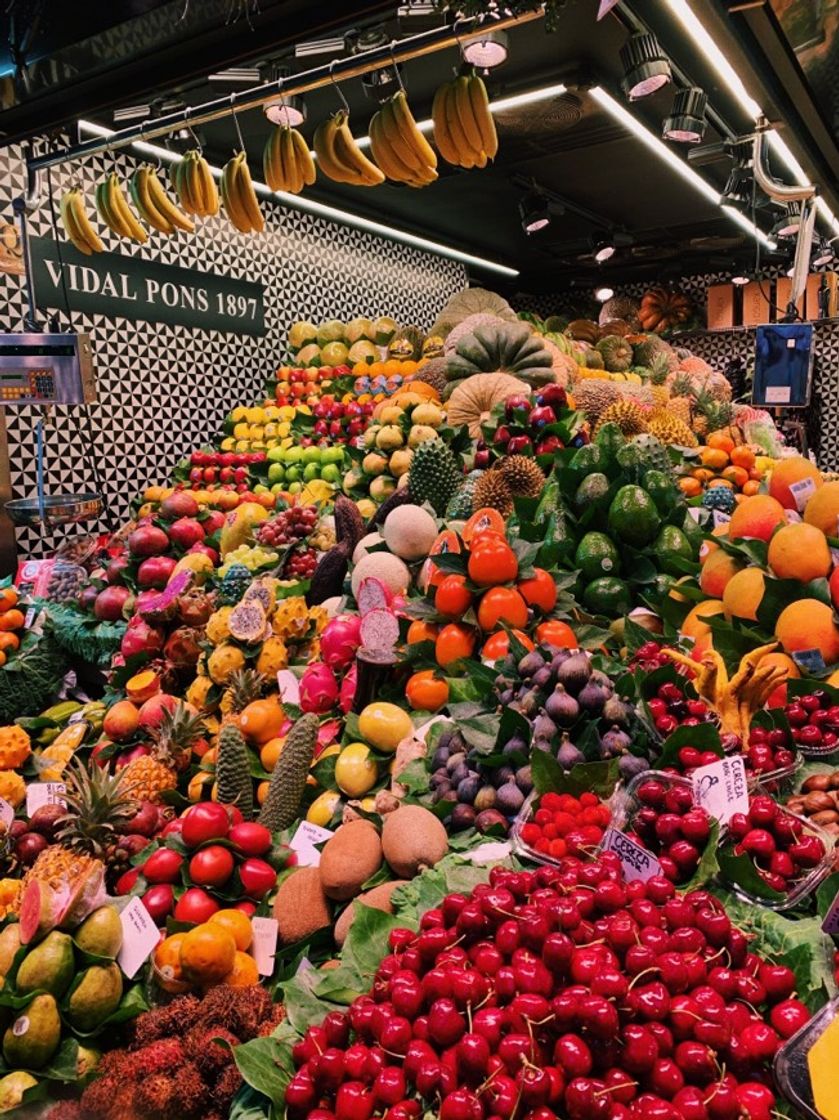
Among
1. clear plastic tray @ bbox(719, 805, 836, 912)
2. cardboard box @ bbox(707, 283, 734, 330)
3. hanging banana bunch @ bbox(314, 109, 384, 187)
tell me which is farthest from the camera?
cardboard box @ bbox(707, 283, 734, 330)

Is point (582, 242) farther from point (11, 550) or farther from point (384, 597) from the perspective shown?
point (384, 597)

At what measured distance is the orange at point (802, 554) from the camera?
2.45 meters

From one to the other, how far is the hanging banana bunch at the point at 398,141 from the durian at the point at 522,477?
1647 mm

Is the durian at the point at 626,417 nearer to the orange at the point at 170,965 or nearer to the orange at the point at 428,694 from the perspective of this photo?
the orange at the point at 428,694

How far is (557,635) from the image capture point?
2.50m

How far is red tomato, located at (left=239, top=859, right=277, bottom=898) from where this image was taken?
2059mm

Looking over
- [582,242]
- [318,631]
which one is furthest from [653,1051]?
[582,242]

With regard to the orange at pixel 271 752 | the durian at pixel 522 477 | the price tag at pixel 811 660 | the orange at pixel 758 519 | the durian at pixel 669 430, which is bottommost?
the orange at pixel 271 752

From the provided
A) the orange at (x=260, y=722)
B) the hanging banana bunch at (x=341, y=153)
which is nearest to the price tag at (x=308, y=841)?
the orange at (x=260, y=722)

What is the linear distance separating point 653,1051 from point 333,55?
5.73 m

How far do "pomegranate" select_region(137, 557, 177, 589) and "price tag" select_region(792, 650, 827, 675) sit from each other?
2922 millimetres

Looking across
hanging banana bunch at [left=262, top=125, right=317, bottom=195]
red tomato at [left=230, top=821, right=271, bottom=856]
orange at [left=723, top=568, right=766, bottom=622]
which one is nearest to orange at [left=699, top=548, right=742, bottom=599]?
orange at [left=723, top=568, right=766, bottom=622]

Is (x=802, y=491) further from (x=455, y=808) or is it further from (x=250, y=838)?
(x=250, y=838)

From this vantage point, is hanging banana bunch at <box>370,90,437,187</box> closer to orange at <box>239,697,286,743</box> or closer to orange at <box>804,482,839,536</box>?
orange at <box>804,482,839,536</box>
